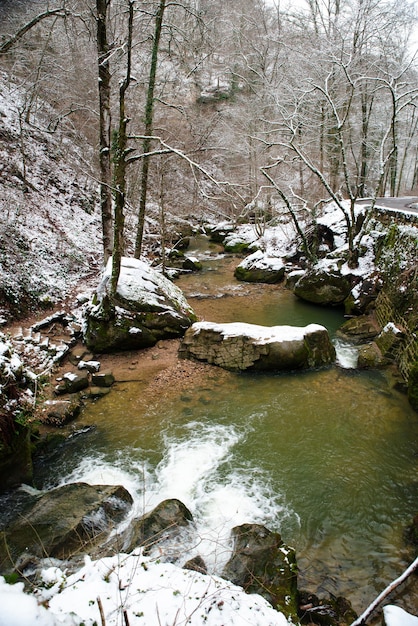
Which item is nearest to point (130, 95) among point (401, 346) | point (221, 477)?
point (401, 346)

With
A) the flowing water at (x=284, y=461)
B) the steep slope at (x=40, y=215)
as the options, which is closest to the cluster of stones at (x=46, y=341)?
the steep slope at (x=40, y=215)

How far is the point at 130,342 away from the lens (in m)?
8.41

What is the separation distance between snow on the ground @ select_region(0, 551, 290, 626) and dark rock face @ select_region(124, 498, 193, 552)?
2.78 feet

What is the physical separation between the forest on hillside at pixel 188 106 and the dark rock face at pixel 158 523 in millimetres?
5396

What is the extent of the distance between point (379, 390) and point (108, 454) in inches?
217

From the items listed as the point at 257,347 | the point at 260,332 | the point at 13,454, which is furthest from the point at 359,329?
the point at 13,454

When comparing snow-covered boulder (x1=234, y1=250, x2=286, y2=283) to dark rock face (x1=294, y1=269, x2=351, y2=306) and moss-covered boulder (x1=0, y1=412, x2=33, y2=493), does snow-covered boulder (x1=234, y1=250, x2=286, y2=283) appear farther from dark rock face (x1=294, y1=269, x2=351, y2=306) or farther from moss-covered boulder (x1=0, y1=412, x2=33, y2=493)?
moss-covered boulder (x1=0, y1=412, x2=33, y2=493)

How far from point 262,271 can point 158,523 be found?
12.0 meters

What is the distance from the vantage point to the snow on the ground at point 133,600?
2193 mm

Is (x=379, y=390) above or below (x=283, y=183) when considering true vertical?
Result: below

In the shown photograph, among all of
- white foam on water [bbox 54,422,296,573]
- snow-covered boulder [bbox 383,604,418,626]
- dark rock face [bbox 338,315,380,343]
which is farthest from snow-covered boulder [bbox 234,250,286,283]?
snow-covered boulder [bbox 383,604,418,626]

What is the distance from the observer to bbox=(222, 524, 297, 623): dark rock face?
129 inches

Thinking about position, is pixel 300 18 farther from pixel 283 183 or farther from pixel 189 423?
pixel 189 423

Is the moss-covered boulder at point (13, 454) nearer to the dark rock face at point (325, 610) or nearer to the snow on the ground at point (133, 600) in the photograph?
the snow on the ground at point (133, 600)
